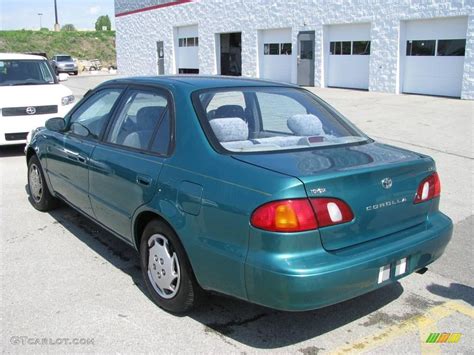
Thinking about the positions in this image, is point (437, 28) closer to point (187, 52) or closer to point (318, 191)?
point (318, 191)

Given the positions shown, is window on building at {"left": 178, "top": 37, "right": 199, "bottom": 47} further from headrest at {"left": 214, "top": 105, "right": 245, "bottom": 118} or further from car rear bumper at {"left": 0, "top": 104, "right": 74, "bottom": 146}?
headrest at {"left": 214, "top": 105, "right": 245, "bottom": 118}

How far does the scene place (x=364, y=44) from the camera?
805 inches

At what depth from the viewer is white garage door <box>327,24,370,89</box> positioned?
806 inches

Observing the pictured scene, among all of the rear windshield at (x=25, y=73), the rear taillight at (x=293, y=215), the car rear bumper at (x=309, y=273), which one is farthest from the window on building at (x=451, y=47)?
the rear taillight at (x=293, y=215)

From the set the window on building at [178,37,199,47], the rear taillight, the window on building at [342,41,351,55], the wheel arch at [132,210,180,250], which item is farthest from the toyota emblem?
the window on building at [178,37,199,47]

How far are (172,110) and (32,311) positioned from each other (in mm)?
1721

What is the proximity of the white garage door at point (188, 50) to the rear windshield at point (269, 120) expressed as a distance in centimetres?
2708

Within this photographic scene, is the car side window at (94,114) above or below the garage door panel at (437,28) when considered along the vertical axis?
below

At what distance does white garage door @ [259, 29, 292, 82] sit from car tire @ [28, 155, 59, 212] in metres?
19.1

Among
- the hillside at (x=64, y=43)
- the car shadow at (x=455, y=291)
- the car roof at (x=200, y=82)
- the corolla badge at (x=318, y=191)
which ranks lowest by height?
the car shadow at (x=455, y=291)

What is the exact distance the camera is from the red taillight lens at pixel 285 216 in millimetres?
2844

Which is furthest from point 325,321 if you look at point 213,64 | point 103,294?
point 213,64

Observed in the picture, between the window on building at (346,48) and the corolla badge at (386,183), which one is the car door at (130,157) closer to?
the corolla badge at (386,183)

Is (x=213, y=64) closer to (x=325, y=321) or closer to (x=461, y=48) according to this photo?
(x=461, y=48)
